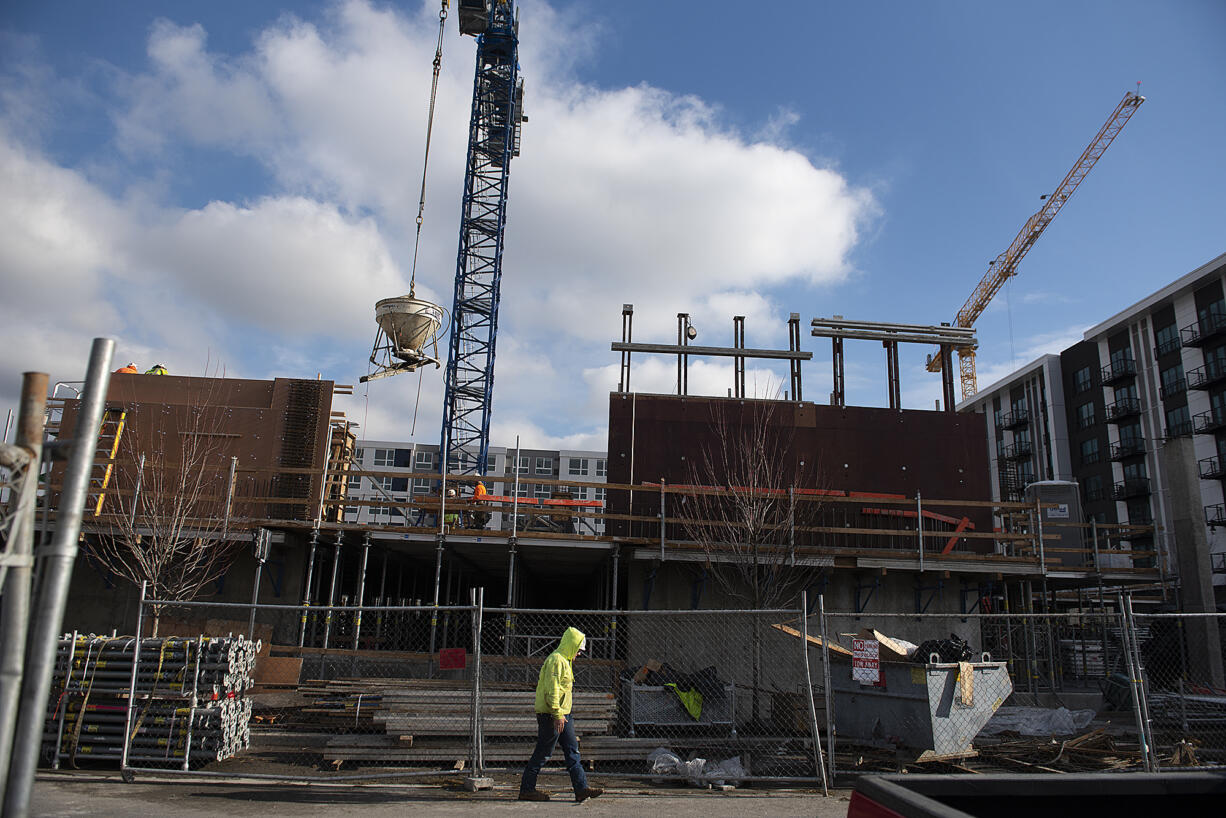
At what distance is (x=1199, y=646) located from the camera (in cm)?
2028

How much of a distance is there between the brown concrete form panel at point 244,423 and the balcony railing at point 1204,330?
5074cm

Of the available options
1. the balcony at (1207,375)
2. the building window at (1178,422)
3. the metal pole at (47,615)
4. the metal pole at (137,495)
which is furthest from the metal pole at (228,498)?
the building window at (1178,422)

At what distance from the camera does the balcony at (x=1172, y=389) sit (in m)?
49.6

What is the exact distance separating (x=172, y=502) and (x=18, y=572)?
15.4 meters

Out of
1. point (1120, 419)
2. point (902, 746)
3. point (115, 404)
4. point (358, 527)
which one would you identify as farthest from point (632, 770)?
point (1120, 419)

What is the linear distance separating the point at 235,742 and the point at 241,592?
267 inches

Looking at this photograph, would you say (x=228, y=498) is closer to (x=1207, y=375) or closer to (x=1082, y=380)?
(x=1207, y=375)

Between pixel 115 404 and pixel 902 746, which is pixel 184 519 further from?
pixel 902 746

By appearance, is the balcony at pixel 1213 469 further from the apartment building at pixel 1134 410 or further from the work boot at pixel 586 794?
the work boot at pixel 586 794

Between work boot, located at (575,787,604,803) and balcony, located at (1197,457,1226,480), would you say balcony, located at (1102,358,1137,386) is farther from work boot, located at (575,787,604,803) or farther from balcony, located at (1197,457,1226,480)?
work boot, located at (575,787,604,803)

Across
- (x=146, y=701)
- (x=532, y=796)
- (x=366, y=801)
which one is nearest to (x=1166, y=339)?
(x=532, y=796)

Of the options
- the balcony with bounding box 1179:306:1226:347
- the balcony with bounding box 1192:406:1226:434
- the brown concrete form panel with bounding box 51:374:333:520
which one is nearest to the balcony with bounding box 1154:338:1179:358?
the balcony with bounding box 1179:306:1226:347

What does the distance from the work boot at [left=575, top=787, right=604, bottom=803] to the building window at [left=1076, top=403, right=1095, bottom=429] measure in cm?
6127

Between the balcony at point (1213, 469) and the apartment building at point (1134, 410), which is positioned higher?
the apartment building at point (1134, 410)
